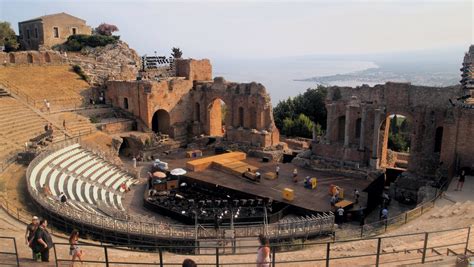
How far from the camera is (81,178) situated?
23.3 metres

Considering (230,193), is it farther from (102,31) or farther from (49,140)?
(102,31)

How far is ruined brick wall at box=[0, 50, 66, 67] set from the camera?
4072 cm

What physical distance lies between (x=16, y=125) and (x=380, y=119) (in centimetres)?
2683

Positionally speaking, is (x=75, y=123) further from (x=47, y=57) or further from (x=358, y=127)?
(x=358, y=127)

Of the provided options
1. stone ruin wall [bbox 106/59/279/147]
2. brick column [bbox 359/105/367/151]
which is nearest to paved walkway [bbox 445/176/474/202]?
brick column [bbox 359/105/367/151]

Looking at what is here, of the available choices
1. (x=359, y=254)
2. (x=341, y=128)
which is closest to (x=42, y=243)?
(x=359, y=254)

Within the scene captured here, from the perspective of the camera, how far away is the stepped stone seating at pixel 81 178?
2022 centimetres

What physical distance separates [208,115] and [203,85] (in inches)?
129

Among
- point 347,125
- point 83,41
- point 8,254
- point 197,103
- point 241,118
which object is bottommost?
point 8,254

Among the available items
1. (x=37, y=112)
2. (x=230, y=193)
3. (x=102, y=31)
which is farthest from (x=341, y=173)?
(x=102, y=31)

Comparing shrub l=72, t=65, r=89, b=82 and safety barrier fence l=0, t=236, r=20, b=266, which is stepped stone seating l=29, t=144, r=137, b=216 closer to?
safety barrier fence l=0, t=236, r=20, b=266

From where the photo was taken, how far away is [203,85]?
40.1 m

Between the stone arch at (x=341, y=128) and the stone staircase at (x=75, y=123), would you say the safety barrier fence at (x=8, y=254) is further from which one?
the stone arch at (x=341, y=128)

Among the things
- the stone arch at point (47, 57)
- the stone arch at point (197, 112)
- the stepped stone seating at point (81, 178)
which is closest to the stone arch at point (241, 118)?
the stone arch at point (197, 112)
